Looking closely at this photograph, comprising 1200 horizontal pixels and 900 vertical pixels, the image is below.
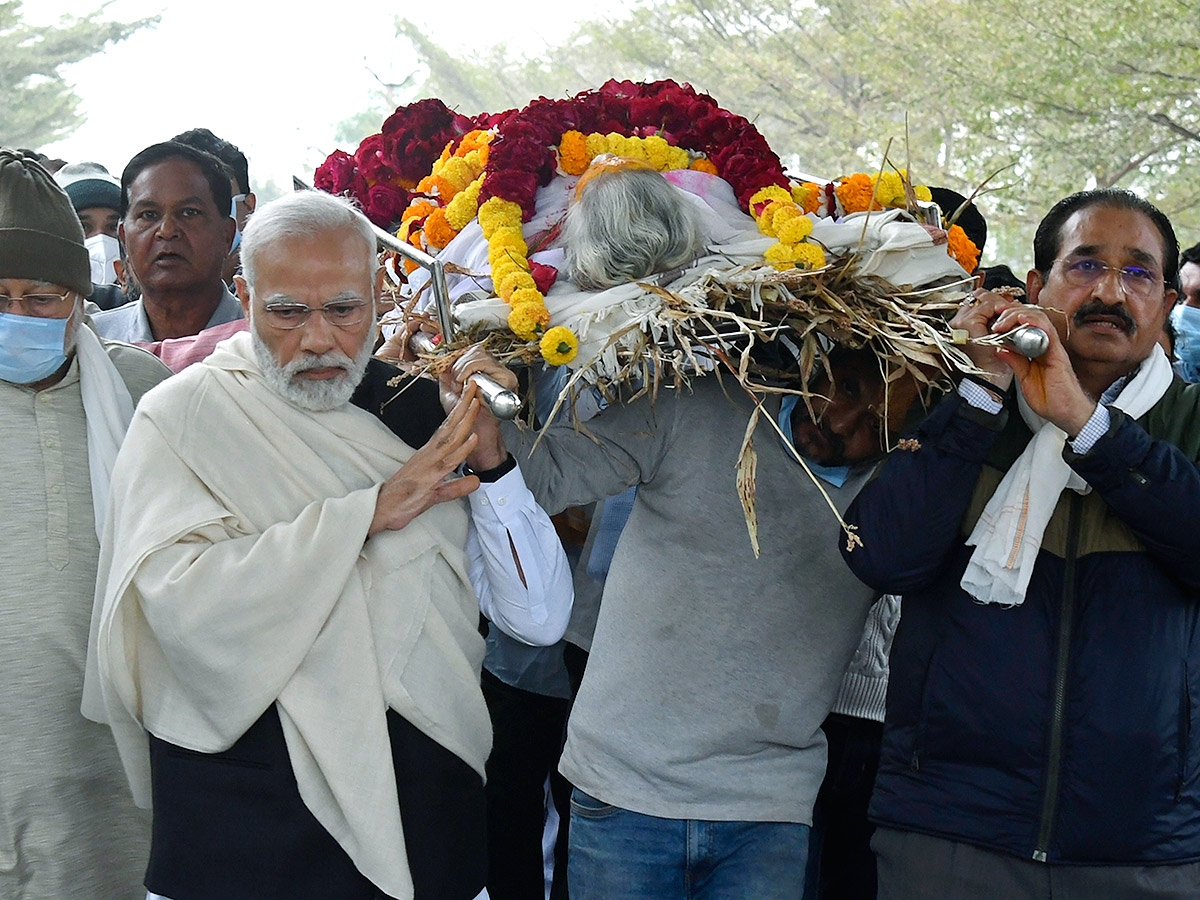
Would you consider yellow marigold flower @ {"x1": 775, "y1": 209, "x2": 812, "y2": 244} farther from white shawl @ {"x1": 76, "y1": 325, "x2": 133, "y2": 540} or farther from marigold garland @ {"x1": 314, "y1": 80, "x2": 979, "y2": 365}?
white shawl @ {"x1": 76, "y1": 325, "x2": 133, "y2": 540}

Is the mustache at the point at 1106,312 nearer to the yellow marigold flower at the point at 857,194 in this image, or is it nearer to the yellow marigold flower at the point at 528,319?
the yellow marigold flower at the point at 857,194

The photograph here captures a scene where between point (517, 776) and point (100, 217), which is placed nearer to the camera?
point (517, 776)

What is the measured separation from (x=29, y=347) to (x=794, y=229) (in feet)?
5.53

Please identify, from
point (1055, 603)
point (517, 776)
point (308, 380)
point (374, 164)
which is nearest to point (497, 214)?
point (308, 380)

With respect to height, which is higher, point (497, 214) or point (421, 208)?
point (497, 214)

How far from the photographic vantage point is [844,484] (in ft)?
8.79

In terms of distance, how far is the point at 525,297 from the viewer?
7.84ft

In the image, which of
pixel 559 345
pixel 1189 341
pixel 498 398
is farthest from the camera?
pixel 1189 341

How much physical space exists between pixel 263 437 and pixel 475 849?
2.93 feet

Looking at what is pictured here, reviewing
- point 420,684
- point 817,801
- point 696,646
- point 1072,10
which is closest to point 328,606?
point 420,684

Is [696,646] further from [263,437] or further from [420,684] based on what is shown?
[263,437]

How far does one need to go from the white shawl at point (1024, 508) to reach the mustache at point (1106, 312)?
107mm

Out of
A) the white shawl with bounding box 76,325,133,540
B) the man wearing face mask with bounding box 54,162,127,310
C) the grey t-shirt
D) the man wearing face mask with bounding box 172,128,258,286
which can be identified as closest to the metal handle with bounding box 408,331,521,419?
the grey t-shirt

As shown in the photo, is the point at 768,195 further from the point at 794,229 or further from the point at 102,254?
the point at 102,254
